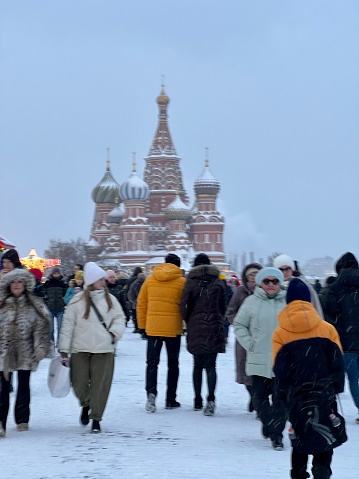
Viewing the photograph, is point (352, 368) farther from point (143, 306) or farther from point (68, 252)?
point (68, 252)

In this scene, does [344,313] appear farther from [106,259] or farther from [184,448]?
[106,259]

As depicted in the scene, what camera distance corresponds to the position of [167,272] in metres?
9.90

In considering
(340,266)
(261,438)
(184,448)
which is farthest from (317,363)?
(340,266)

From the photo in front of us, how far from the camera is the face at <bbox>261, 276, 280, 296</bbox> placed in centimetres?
793

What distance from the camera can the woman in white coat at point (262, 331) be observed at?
7.91m

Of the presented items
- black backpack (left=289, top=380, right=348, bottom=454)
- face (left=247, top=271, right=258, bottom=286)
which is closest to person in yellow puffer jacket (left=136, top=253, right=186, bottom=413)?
face (left=247, top=271, right=258, bottom=286)

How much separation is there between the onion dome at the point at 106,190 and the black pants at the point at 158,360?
91.4m

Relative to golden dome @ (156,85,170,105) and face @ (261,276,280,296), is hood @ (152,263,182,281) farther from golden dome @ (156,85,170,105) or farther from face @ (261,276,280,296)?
golden dome @ (156,85,170,105)

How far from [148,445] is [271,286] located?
4.66 feet

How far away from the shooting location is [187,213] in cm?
9462

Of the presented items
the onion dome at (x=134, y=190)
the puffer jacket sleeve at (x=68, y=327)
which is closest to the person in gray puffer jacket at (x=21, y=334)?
the puffer jacket sleeve at (x=68, y=327)

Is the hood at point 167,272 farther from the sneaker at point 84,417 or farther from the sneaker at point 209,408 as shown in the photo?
the sneaker at point 84,417

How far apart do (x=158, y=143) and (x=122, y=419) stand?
9205cm

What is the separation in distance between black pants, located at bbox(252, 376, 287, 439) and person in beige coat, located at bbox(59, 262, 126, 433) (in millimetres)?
1132
